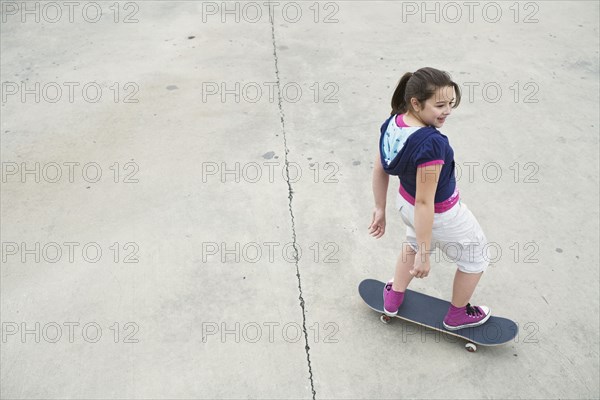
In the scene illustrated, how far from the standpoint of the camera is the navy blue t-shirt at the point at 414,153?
1.73 meters

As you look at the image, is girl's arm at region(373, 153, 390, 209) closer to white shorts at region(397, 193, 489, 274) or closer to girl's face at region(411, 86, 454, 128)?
white shorts at region(397, 193, 489, 274)

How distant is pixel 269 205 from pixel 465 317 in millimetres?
1277

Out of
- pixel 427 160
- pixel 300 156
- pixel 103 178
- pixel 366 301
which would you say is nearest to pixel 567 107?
pixel 300 156

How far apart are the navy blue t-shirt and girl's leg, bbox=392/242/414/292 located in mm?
323

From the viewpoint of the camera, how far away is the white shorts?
199 centimetres

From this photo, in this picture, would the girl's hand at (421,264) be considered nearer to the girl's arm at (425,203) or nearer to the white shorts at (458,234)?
the girl's arm at (425,203)

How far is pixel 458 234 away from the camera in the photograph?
2.01 meters

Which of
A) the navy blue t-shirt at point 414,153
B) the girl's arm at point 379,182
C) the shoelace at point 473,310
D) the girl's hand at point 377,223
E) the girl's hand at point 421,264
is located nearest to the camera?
the navy blue t-shirt at point 414,153

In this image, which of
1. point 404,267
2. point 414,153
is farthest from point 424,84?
point 404,267

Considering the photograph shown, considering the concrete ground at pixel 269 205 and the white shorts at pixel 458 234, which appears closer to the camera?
the white shorts at pixel 458 234

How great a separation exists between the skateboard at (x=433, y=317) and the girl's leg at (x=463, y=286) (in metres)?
0.15

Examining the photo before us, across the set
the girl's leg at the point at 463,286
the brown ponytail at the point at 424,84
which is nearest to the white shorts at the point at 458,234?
the girl's leg at the point at 463,286

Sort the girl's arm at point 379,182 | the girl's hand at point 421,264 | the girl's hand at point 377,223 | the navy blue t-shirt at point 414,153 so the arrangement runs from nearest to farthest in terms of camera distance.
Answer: the navy blue t-shirt at point 414,153
the girl's hand at point 421,264
the girl's arm at point 379,182
the girl's hand at point 377,223

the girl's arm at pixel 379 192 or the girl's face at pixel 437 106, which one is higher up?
the girl's face at pixel 437 106
